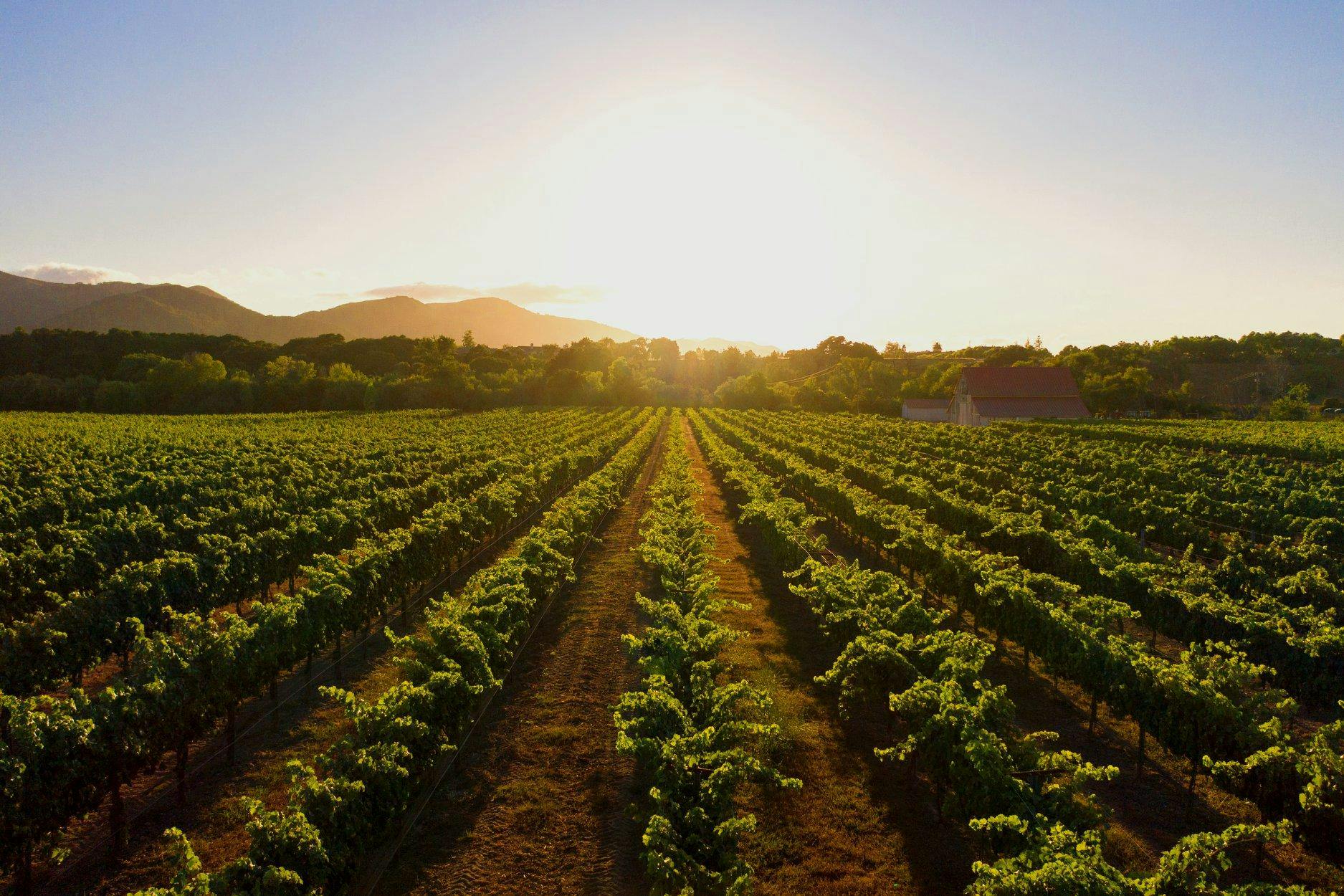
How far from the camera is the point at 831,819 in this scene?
970cm

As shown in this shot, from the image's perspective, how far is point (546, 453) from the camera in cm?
3875

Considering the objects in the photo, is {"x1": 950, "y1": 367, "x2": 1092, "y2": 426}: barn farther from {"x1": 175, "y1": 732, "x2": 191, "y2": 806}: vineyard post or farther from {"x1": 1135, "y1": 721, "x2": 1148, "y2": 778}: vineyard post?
{"x1": 175, "y1": 732, "x2": 191, "y2": 806}: vineyard post

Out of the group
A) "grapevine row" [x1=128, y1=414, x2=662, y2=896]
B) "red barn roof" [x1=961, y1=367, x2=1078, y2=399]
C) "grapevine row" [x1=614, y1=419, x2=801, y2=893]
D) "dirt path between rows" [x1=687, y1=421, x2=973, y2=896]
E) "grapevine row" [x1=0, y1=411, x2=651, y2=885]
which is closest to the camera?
"grapevine row" [x1=128, y1=414, x2=662, y2=896]

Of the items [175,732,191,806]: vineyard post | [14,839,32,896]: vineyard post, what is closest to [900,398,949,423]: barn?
[175,732,191,806]: vineyard post

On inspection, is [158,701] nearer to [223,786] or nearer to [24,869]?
[223,786]

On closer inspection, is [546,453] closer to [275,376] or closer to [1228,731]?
[1228,731]

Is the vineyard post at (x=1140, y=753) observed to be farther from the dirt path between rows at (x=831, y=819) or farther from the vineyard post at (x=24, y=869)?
the vineyard post at (x=24, y=869)

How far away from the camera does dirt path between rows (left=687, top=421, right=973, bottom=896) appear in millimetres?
8516

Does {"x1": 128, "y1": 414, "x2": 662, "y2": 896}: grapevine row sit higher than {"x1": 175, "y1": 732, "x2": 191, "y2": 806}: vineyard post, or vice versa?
{"x1": 128, "y1": 414, "x2": 662, "y2": 896}: grapevine row

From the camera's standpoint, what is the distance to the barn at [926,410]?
91.1 metres

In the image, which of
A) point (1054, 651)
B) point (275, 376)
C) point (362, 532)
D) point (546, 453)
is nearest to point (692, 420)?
point (546, 453)

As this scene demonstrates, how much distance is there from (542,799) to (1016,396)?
80.2m

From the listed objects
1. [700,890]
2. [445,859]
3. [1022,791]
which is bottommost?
[445,859]

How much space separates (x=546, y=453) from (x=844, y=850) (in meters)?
31.4
